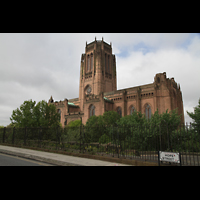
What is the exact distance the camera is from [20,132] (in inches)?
647

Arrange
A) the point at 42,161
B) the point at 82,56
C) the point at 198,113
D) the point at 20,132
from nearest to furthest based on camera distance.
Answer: the point at 42,161 < the point at 20,132 < the point at 198,113 < the point at 82,56

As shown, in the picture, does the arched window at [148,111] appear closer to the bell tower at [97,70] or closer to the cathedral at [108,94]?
the cathedral at [108,94]

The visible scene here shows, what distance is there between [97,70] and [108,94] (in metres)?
12.5

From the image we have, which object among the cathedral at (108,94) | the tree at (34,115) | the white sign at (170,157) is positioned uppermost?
the cathedral at (108,94)

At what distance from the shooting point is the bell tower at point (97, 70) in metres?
55.5

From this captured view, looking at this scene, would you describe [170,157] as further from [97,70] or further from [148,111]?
[97,70]

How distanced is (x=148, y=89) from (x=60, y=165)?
34.9 meters

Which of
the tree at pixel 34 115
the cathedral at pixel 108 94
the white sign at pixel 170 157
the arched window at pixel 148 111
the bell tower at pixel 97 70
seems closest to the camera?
the white sign at pixel 170 157

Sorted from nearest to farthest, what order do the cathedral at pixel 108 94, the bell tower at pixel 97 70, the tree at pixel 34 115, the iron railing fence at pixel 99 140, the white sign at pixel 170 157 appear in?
1. the white sign at pixel 170 157
2. the iron railing fence at pixel 99 140
3. the tree at pixel 34 115
4. the cathedral at pixel 108 94
5. the bell tower at pixel 97 70

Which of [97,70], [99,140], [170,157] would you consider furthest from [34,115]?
[97,70]

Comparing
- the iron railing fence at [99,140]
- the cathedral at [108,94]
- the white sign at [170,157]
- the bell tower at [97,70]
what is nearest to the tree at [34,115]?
the iron railing fence at [99,140]

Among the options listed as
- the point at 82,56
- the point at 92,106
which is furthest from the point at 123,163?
the point at 82,56

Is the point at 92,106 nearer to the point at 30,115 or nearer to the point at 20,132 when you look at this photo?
the point at 30,115

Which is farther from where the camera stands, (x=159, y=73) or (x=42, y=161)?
(x=159, y=73)
